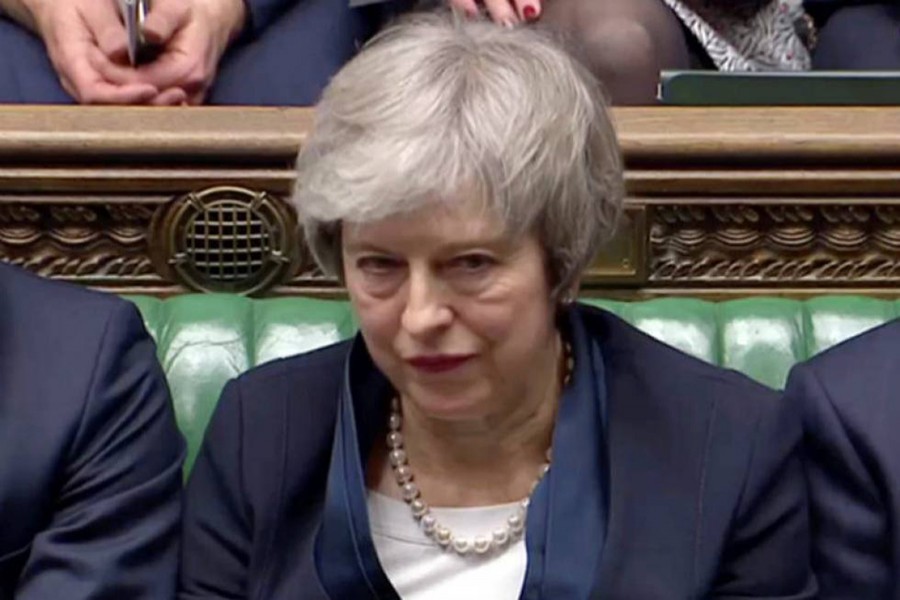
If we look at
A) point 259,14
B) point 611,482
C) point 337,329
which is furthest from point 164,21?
point 611,482

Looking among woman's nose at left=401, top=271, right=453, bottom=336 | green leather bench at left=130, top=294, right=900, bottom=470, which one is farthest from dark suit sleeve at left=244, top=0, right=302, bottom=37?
woman's nose at left=401, top=271, right=453, bottom=336

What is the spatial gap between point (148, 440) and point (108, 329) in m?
0.09

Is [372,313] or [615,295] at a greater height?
[372,313]

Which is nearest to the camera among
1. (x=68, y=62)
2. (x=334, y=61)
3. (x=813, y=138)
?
(x=813, y=138)

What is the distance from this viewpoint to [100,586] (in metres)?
1.25

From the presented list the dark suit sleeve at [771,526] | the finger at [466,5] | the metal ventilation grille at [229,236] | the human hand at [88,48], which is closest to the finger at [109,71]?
the human hand at [88,48]

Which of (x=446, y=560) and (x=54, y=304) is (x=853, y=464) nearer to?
(x=446, y=560)

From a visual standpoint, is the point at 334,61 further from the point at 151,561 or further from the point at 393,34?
the point at 151,561

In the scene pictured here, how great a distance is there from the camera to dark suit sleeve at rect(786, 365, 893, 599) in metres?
1.26

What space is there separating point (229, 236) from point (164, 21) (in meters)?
0.24

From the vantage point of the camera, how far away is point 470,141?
1.14 metres

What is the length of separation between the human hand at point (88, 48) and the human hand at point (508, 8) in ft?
0.97

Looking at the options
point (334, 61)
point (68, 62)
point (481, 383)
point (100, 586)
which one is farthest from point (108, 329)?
point (334, 61)

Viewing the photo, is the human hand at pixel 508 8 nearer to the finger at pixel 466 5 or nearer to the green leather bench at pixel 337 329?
the finger at pixel 466 5
